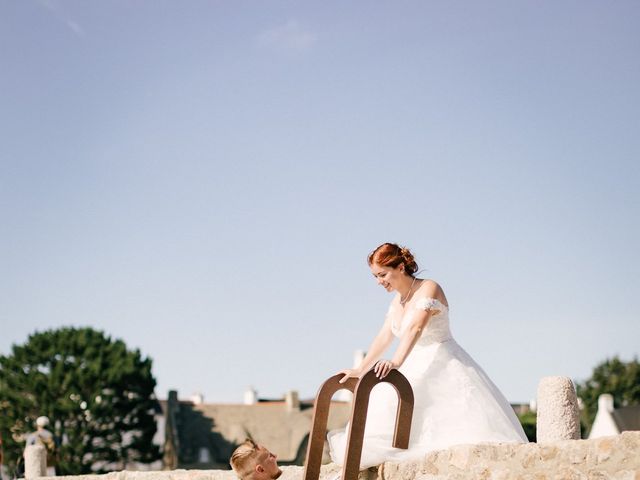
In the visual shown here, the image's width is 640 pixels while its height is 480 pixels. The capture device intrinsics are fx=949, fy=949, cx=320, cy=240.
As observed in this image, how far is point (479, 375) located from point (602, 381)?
5942 cm

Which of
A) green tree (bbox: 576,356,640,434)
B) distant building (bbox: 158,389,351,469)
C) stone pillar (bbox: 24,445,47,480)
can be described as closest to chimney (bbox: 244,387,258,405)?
distant building (bbox: 158,389,351,469)

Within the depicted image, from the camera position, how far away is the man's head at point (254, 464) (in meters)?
6.98

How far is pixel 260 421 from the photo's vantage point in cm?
6644

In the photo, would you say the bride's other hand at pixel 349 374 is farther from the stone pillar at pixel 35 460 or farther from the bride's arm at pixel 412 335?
the stone pillar at pixel 35 460

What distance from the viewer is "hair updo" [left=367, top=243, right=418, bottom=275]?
295 inches

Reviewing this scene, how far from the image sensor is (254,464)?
700 centimetres

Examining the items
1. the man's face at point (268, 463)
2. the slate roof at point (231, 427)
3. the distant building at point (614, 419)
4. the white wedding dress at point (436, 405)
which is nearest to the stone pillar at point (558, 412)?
the white wedding dress at point (436, 405)

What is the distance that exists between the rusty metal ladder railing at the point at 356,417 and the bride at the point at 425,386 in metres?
0.09

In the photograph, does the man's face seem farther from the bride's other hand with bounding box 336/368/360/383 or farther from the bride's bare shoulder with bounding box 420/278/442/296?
the bride's bare shoulder with bounding box 420/278/442/296

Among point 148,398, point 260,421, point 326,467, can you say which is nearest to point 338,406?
point 260,421

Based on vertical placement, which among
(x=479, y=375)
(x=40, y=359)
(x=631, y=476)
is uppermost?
(x=40, y=359)

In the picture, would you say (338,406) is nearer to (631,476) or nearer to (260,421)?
(260,421)

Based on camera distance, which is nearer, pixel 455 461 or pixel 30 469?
pixel 455 461

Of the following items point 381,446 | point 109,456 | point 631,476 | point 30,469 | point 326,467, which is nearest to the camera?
point 631,476
